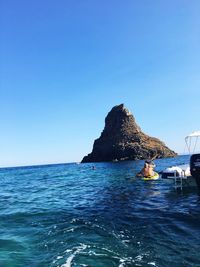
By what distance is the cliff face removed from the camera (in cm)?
15062

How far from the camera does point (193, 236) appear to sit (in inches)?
530

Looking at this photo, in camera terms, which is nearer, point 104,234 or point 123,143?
point 104,234

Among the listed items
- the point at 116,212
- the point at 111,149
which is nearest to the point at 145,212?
the point at 116,212

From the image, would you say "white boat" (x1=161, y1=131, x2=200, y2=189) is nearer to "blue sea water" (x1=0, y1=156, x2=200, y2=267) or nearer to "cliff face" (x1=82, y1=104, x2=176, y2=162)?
"blue sea water" (x1=0, y1=156, x2=200, y2=267)

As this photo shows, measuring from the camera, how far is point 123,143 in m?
159

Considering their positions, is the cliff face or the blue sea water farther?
the cliff face

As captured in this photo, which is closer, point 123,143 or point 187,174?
point 187,174

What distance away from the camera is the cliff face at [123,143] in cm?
15062

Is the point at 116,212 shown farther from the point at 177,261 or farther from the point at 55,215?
the point at 177,261

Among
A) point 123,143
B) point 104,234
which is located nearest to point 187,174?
point 104,234

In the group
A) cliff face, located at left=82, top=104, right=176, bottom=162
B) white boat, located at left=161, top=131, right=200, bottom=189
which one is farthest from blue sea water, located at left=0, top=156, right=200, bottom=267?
cliff face, located at left=82, top=104, right=176, bottom=162

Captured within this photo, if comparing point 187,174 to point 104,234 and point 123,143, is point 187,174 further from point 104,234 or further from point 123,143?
point 123,143

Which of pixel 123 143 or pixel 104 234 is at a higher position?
pixel 123 143

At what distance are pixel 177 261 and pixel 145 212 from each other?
8.45 meters
